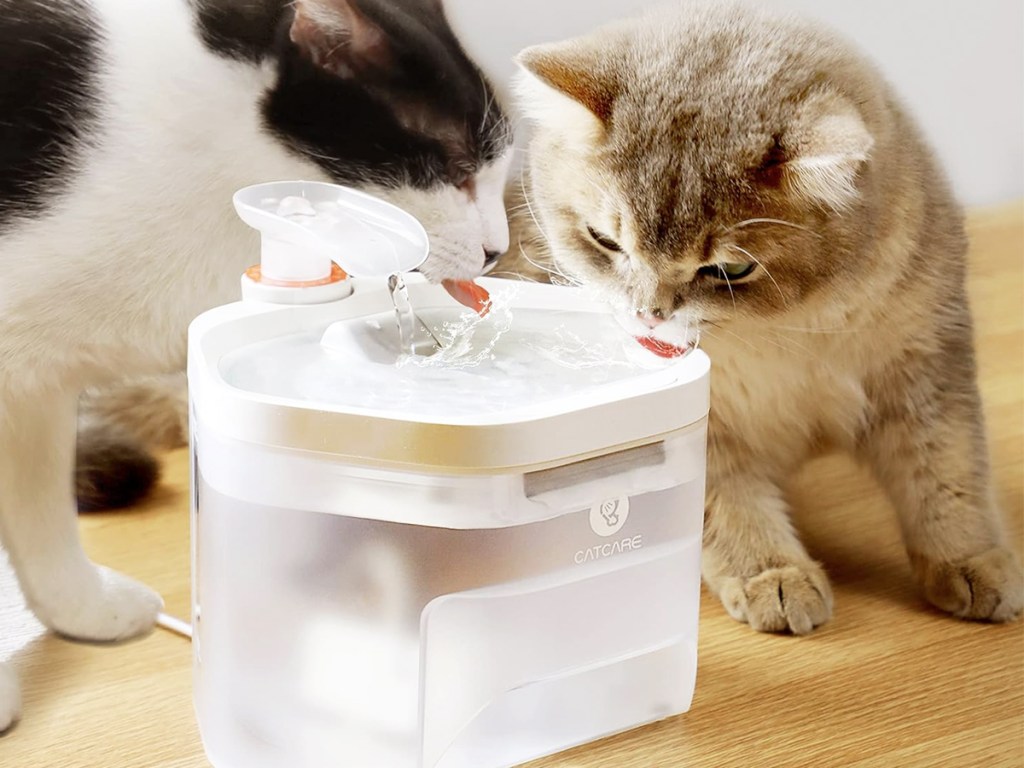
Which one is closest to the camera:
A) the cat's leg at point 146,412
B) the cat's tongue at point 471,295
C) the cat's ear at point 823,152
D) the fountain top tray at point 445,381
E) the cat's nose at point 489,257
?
the fountain top tray at point 445,381

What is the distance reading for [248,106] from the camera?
0.92 m

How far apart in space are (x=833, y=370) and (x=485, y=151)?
1.12 ft

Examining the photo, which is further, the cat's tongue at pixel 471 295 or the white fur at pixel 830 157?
the cat's tongue at pixel 471 295

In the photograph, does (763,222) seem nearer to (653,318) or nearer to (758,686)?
(653,318)

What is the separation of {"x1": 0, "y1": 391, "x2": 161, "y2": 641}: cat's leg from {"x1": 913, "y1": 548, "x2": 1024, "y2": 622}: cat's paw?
2.11 ft

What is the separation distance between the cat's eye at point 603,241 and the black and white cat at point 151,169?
0.38 ft

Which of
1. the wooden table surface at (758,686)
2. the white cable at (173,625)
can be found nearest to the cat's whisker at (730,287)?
the wooden table surface at (758,686)

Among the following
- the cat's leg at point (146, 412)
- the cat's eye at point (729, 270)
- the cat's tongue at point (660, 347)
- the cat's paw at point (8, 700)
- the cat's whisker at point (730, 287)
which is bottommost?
the cat's paw at point (8, 700)

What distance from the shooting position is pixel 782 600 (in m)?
0.95

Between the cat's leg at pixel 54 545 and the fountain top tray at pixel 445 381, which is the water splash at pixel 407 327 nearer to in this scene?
the fountain top tray at pixel 445 381

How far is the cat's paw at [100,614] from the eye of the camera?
94cm

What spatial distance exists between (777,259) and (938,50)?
1.45ft

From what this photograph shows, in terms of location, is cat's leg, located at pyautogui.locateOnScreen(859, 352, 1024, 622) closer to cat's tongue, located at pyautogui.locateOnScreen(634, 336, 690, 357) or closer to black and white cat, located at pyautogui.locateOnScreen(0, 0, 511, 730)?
cat's tongue, located at pyautogui.locateOnScreen(634, 336, 690, 357)

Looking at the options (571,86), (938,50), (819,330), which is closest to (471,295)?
(571,86)
